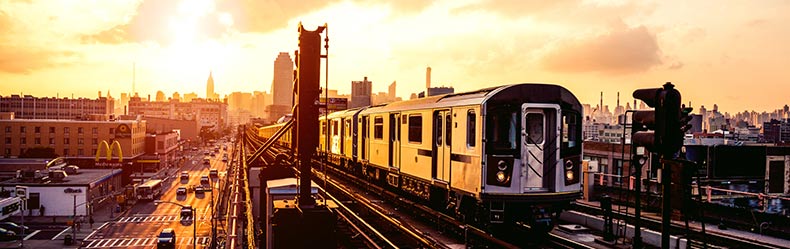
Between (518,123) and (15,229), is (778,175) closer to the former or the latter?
(518,123)

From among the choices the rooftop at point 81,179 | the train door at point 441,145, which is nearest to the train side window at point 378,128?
the train door at point 441,145

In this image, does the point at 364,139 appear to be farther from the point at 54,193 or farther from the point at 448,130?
the point at 54,193

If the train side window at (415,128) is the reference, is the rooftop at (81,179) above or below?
below

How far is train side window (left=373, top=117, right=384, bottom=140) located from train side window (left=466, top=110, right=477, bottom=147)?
797 cm

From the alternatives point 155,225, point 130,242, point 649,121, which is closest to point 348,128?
point 649,121

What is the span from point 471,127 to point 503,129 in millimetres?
748

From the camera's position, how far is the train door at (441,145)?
14.6 m

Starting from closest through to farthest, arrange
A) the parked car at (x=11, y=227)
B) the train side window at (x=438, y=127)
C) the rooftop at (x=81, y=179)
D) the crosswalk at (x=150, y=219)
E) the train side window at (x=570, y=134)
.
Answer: the train side window at (x=570, y=134) < the train side window at (x=438, y=127) < the parked car at (x=11, y=227) < the crosswalk at (x=150, y=219) < the rooftop at (x=81, y=179)

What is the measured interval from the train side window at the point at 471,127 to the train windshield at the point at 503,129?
40 centimetres

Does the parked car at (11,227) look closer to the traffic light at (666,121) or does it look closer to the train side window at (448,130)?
the train side window at (448,130)

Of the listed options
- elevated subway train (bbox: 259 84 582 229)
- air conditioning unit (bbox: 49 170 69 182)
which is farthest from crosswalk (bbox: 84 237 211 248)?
elevated subway train (bbox: 259 84 582 229)

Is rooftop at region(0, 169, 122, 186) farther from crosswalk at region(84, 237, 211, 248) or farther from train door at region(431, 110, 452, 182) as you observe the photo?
train door at region(431, 110, 452, 182)

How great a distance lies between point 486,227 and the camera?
13445 millimetres

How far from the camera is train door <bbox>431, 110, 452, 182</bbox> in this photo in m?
14.6
